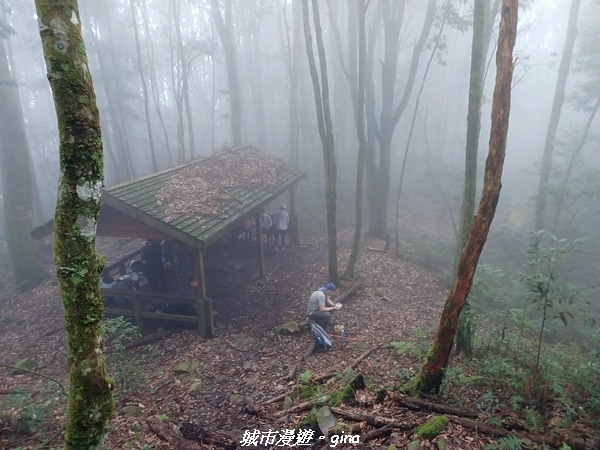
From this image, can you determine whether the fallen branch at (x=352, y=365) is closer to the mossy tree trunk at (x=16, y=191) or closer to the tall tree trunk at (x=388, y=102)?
the tall tree trunk at (x=388, y=102)

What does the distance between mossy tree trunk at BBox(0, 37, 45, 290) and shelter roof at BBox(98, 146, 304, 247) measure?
21.3 ft

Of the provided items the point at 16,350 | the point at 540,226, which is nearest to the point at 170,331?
the point at 16,350

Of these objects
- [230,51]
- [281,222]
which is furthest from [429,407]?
[230,51]

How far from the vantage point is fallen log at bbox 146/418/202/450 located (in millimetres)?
5152

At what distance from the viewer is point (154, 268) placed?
11.1 meters

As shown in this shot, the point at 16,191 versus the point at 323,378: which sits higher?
the point at 16,191

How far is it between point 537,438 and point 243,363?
5.69 metres

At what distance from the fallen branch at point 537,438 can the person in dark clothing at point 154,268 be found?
9.24 metres

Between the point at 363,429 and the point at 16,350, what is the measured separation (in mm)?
9796

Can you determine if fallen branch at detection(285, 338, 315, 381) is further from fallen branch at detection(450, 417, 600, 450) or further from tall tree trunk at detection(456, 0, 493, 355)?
fallen branch at detection(450, 417, 600, 450)

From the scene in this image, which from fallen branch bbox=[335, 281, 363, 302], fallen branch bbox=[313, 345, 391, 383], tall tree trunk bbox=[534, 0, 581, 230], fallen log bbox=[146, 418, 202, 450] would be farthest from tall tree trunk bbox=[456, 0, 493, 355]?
tall tree trunk bbox=[534, 0, 581, 230]

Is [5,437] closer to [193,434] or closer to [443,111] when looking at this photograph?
[193,434]

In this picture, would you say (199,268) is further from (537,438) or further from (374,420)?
(537,438)

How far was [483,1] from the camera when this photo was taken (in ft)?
23.1
